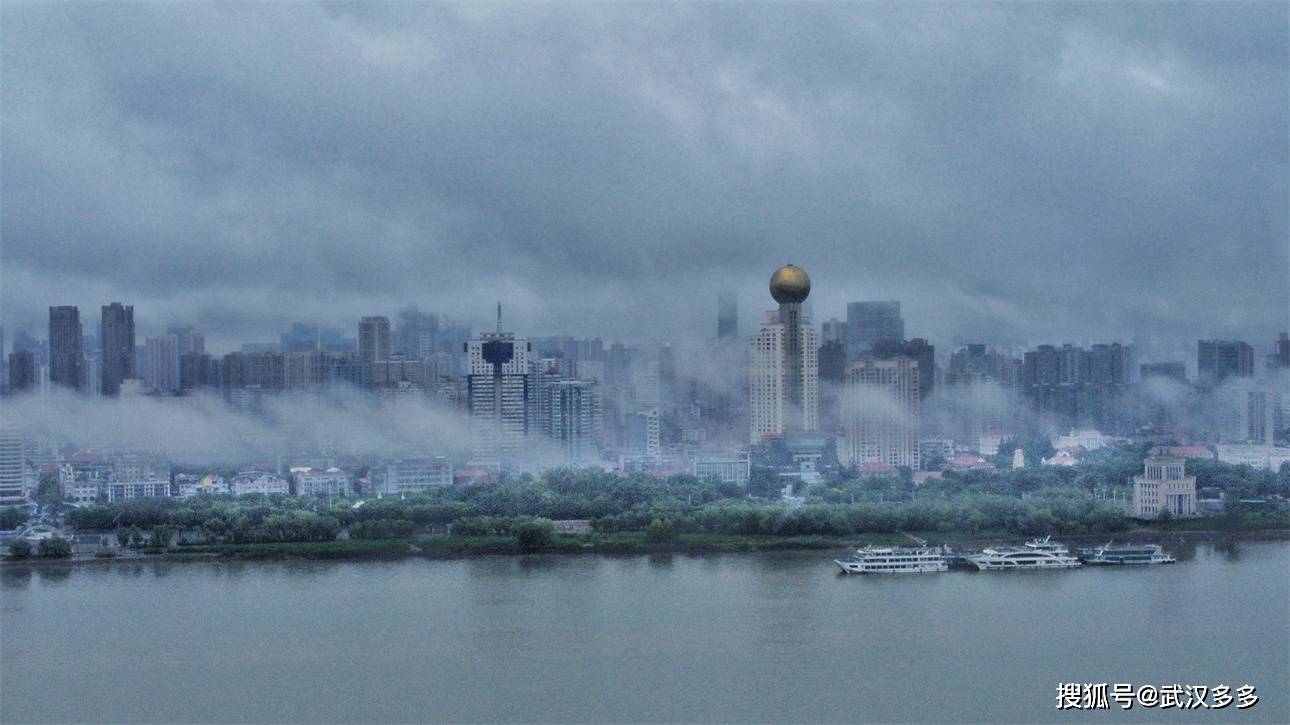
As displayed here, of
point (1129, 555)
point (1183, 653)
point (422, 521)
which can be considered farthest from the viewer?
point (422, 521)

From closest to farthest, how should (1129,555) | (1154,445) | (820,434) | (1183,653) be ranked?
(1183,653)
(1129,555)
(1154,445)
(820,434)

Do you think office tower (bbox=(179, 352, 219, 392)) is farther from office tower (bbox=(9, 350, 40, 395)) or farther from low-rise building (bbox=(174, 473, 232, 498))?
low-rise building (bbox=(174, 473, 232, 498))

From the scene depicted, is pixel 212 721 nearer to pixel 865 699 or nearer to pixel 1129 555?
pixel 865 699

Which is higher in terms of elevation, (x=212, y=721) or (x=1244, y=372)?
(x=1244, y=372)

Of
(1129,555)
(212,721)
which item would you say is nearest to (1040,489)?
(1129,555)

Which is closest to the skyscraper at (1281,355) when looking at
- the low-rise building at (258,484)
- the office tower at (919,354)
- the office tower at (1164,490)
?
the office tower at (919,354)

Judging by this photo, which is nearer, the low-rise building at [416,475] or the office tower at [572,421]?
the low-rise building at [416,475]

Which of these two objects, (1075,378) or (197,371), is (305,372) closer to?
(197,371)

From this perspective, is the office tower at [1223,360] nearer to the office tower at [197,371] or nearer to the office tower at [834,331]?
the office tower at [834,331]
